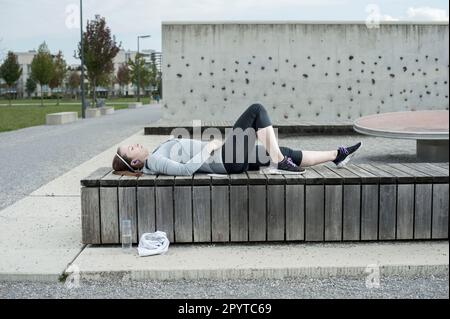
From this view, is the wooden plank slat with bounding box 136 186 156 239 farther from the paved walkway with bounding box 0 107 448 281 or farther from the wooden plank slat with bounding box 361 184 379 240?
the wooden plank slat with bounding box 361 184 379 240

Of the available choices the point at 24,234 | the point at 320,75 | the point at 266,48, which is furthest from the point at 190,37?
the point at 24,234

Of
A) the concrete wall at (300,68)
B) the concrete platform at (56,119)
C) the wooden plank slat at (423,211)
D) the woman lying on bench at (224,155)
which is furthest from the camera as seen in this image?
the concrete platform at (56,119)

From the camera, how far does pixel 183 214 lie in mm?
4398

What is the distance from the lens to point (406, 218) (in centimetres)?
446

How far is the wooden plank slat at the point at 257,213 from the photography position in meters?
4.39

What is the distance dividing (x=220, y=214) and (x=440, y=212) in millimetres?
1609

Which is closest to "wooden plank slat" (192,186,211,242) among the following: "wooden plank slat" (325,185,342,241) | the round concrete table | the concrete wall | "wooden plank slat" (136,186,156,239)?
"wooden plank slat" (136,186,156,239)

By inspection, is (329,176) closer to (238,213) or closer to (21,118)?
(238,213)

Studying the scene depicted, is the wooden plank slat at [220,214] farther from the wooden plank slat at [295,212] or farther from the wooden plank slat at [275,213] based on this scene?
the wooden plank slat at [295,212]

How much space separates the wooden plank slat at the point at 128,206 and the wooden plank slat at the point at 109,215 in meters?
0.03

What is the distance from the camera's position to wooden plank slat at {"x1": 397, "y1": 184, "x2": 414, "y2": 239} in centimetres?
442

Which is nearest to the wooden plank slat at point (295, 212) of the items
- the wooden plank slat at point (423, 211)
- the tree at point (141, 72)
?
the wooden plank slat at point (423, 211)

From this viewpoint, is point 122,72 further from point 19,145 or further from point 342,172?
point 342,172

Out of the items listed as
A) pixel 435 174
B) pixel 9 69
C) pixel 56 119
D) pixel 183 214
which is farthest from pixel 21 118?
pixel 9 69
